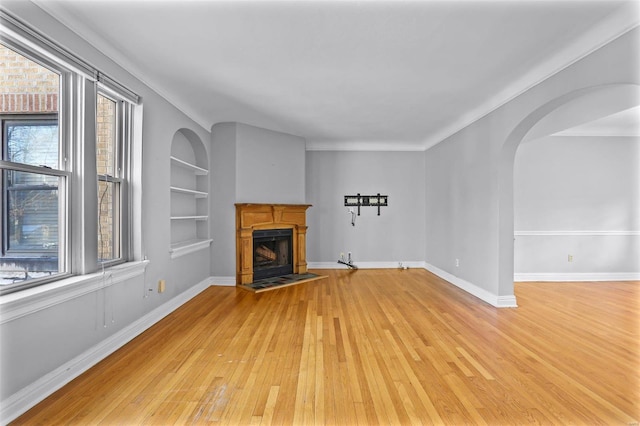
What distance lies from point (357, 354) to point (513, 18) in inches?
113

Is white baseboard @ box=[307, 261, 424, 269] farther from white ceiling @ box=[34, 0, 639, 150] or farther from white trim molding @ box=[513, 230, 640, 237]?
white ceiling @ box=[34, 0, 639, 150]

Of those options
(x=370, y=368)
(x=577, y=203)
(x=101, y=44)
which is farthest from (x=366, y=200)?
(x=101, y=44)

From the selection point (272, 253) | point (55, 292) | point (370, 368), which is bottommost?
point (370, 368)

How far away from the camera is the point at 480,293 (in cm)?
414

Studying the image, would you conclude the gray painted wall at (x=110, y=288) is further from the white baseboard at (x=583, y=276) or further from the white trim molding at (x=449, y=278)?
the white baseboard at (x=583, y=276)

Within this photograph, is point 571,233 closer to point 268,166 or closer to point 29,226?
point 268,166

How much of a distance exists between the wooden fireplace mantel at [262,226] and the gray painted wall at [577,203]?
3.79 metres

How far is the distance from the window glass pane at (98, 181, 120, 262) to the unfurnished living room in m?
0.02

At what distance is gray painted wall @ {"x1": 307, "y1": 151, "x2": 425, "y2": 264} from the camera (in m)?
6.34

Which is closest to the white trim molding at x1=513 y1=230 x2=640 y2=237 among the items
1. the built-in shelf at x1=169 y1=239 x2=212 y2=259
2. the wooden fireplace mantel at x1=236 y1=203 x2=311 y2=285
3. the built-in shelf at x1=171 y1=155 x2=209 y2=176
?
the wooden fireplace mantel at x1=236 y1=203 x2=311 y2=285

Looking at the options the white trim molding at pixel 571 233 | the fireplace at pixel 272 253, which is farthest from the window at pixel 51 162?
the white trim molding at pixel 571 233

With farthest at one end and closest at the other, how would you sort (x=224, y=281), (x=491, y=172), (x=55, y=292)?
(x=224, y=281) → (x=491, y=172) → (x=55, y=292)

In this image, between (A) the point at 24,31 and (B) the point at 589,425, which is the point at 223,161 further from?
(B) the point at 589,425

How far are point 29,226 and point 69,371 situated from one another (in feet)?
3.50
